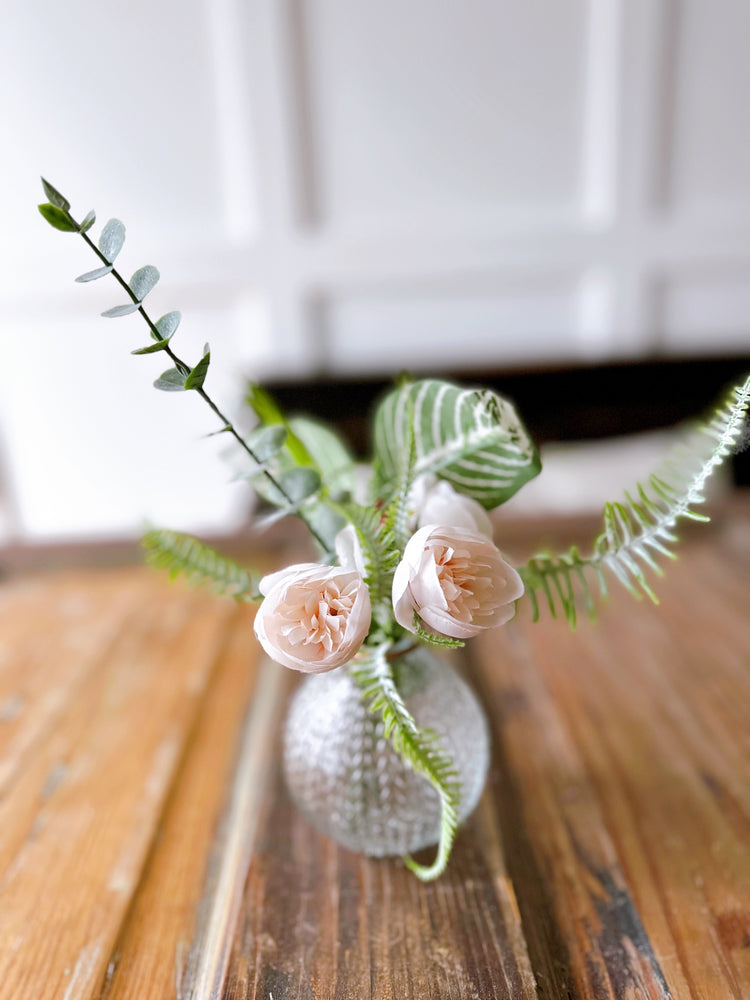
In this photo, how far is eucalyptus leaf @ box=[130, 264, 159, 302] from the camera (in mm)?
356

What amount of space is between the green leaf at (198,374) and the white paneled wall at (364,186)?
1.28 meters

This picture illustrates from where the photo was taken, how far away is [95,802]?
1.75 ft

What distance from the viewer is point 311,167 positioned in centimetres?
155

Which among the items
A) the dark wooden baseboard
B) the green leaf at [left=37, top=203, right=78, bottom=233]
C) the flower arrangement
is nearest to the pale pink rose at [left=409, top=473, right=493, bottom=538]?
the flower arrangement

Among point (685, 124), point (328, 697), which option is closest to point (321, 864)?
point (328, 697)

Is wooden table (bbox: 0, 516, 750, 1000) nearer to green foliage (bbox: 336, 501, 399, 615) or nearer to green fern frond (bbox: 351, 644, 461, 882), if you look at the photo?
green fern frond (bbox: 351, 644, 461, 882)

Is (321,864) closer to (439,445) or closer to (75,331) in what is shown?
(439,445)

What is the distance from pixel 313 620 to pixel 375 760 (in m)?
0.15

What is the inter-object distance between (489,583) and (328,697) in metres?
0.17

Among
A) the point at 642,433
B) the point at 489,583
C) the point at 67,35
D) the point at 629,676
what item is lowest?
the point at 642,433

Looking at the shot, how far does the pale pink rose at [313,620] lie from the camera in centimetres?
33

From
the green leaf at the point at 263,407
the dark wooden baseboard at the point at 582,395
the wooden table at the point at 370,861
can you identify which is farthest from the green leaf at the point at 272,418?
the dark wooden baseboard at the point at 582,395

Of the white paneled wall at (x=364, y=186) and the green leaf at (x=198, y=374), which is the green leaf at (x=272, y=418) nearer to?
the green leaf at (x=198, y=374)

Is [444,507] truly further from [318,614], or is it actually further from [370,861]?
[370,861]
